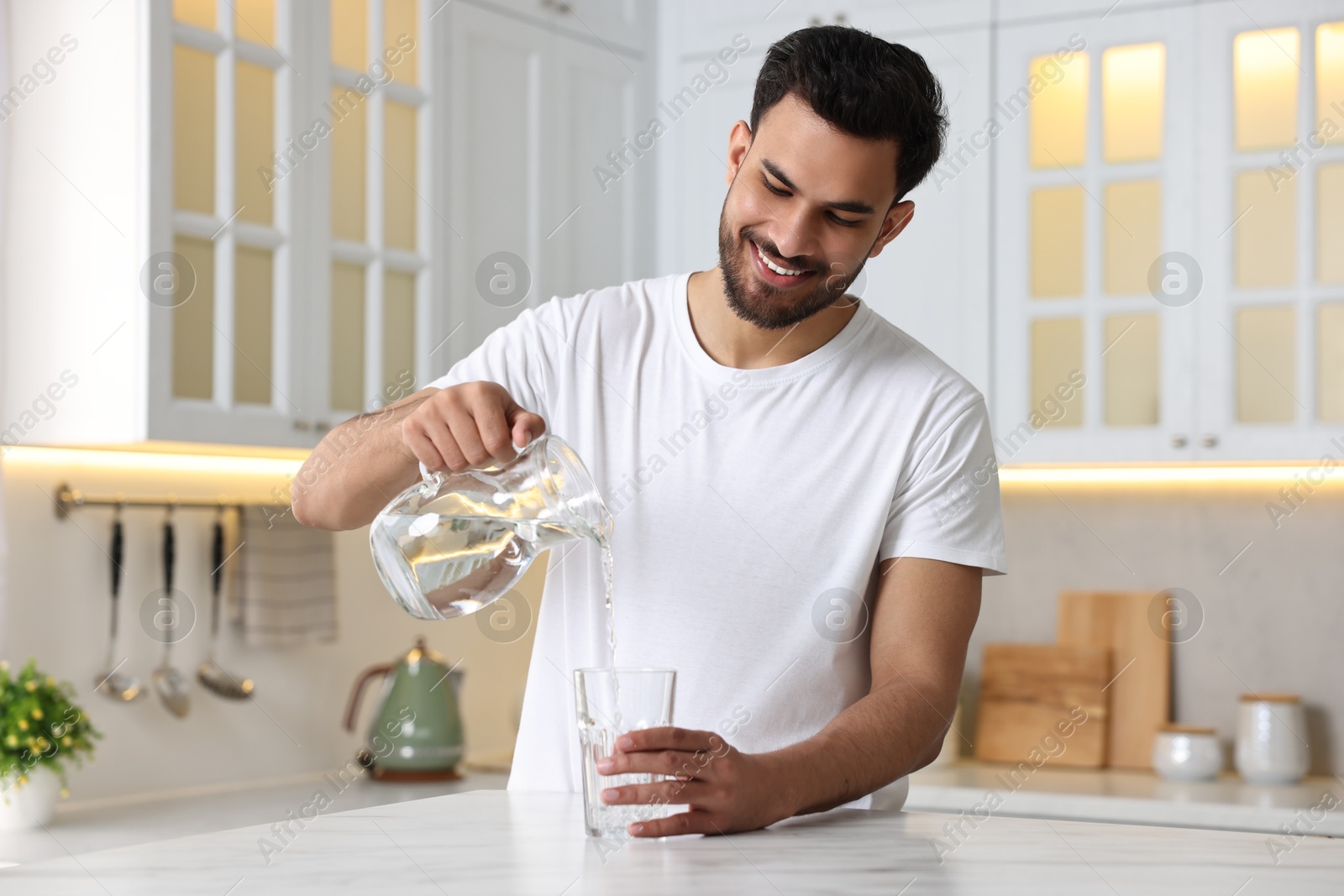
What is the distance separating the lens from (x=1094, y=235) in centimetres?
280

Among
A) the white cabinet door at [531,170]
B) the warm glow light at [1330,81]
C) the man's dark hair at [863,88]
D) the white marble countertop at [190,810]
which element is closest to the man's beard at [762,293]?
the man's dark hair at [863,88]

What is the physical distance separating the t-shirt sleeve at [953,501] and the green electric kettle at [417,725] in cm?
156

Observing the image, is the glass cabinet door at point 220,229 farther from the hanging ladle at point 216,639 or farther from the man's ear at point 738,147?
the man's ear at point 738,147

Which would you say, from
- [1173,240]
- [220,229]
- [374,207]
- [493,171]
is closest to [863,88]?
[220,229]

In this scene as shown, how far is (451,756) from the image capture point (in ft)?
9.13

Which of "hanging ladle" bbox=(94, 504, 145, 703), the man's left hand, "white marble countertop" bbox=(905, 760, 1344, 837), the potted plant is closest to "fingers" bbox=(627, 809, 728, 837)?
the man's left hand

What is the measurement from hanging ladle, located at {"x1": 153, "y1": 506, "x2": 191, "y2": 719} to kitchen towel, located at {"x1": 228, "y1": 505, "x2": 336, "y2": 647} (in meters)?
0.13

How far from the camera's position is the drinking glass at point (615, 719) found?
3.07 ft

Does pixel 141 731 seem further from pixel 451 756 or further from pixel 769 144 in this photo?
pixel 769 144

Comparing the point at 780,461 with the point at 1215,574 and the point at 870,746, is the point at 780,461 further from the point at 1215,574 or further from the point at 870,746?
the point at 1215,574

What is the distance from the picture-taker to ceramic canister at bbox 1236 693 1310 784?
2.73 metres

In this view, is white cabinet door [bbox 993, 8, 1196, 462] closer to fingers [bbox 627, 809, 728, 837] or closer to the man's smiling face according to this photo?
the man's smiling face

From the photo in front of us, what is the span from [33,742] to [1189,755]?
2.03 meters

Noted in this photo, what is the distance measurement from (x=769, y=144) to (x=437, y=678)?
1703 millimetres
